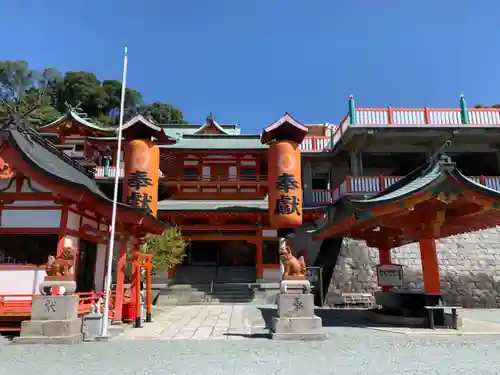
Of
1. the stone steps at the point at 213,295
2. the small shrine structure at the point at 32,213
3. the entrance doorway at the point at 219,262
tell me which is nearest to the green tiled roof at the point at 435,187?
the small shrine structure at the point at 32,213

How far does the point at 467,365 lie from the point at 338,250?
1394 cm

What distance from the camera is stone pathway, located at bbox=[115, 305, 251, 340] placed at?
10.0 m

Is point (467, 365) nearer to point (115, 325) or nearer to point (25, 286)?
point (115, 325)

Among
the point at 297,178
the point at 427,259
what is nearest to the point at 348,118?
the point at 297,178

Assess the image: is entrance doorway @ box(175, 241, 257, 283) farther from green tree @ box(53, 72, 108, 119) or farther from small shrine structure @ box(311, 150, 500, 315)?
green tree @ box(53, 72, 108, 119)

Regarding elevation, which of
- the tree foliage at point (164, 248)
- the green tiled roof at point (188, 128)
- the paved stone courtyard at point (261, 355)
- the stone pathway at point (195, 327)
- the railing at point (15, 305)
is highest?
the green tiled roof at point (188, 128)

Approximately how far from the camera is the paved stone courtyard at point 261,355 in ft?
20.7

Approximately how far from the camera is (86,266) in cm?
1202

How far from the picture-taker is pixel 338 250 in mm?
20500

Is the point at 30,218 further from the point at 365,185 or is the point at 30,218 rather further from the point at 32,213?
the point at 365,185

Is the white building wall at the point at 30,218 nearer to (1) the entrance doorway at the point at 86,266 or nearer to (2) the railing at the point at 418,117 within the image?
(1) the entrance doorway at the point at 86,266

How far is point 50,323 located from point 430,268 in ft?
34.7

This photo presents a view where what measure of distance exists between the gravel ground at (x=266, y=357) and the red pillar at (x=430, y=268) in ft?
6.42

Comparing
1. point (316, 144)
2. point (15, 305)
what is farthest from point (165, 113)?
point (15, 305)
